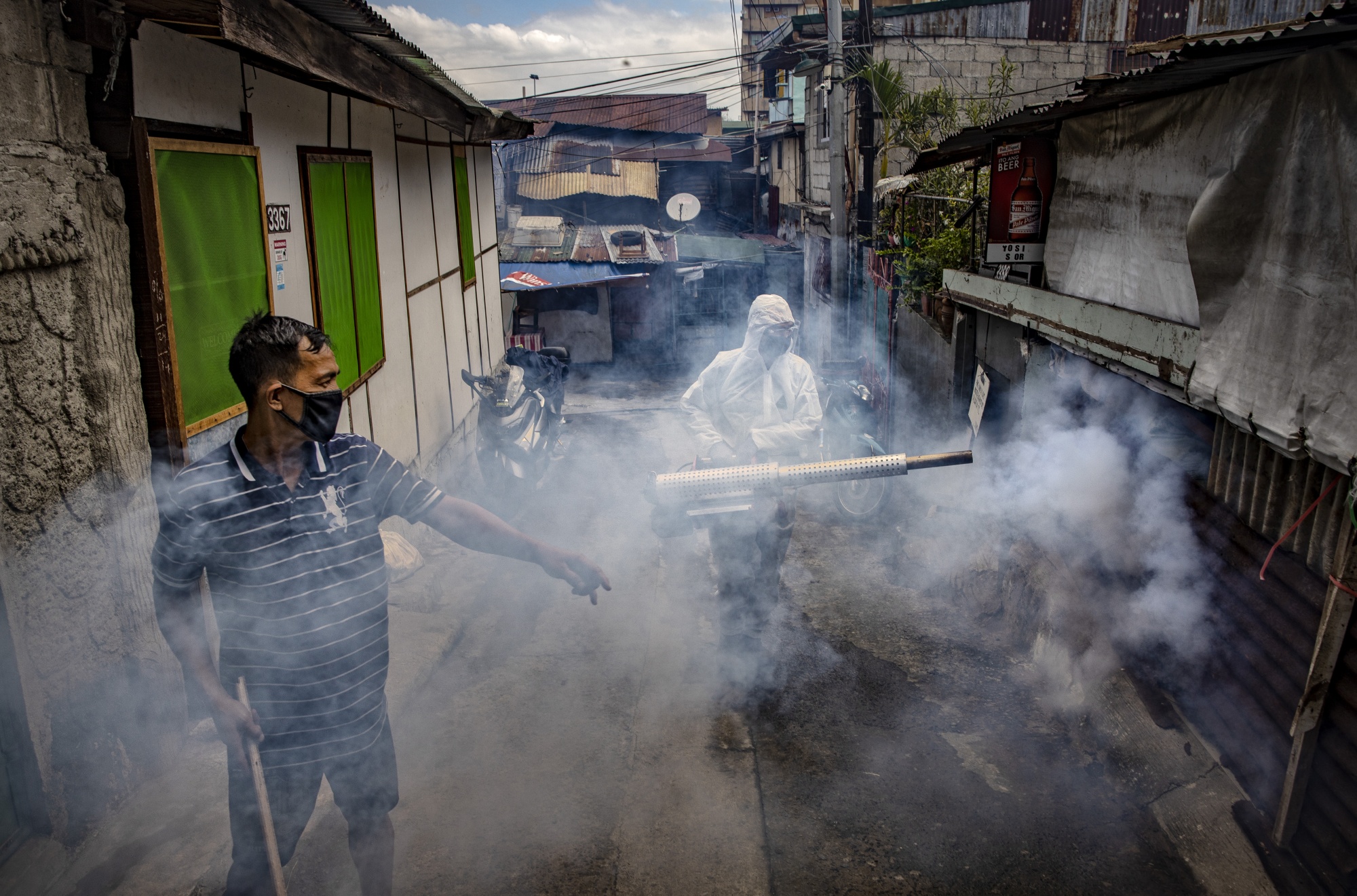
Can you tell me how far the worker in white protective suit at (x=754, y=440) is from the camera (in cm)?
565

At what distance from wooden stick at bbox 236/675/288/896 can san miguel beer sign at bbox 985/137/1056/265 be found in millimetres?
Answer: 5682

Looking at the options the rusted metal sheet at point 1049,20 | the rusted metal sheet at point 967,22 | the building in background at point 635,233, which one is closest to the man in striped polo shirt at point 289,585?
the building in background at point 635,233

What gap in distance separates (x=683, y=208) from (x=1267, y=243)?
23842mm

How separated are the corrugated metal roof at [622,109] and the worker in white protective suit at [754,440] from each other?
102 ft

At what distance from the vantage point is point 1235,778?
3.91 m

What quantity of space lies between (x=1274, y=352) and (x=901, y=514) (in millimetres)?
5804

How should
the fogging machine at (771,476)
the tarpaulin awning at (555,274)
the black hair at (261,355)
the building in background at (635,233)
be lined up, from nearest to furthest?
1. the black hair at (261,355)
2. the fogging machine at (771,476)
3. the tarpaulin awning at (555,274)
4. the building in background at (635,233)

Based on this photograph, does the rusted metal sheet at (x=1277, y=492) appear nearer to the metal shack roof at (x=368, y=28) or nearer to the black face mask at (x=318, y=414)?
the black face mask at (x=318, y=414)

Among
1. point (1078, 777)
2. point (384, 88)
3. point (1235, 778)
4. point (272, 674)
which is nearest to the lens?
point (272, 674)

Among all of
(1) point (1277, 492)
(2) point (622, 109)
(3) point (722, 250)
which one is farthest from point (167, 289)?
(2) point (622, 109)

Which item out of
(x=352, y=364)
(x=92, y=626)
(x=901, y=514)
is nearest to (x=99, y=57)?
(x=92, y=626)

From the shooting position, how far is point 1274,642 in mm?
3707

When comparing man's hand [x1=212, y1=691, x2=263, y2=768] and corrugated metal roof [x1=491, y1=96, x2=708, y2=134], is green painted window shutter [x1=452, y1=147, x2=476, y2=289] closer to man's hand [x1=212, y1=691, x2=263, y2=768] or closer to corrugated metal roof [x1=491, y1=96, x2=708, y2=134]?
man's hand [x1=212, y1=691, x2=263, y2=768]

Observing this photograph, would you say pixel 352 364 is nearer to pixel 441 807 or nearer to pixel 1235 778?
pixel 441 807
